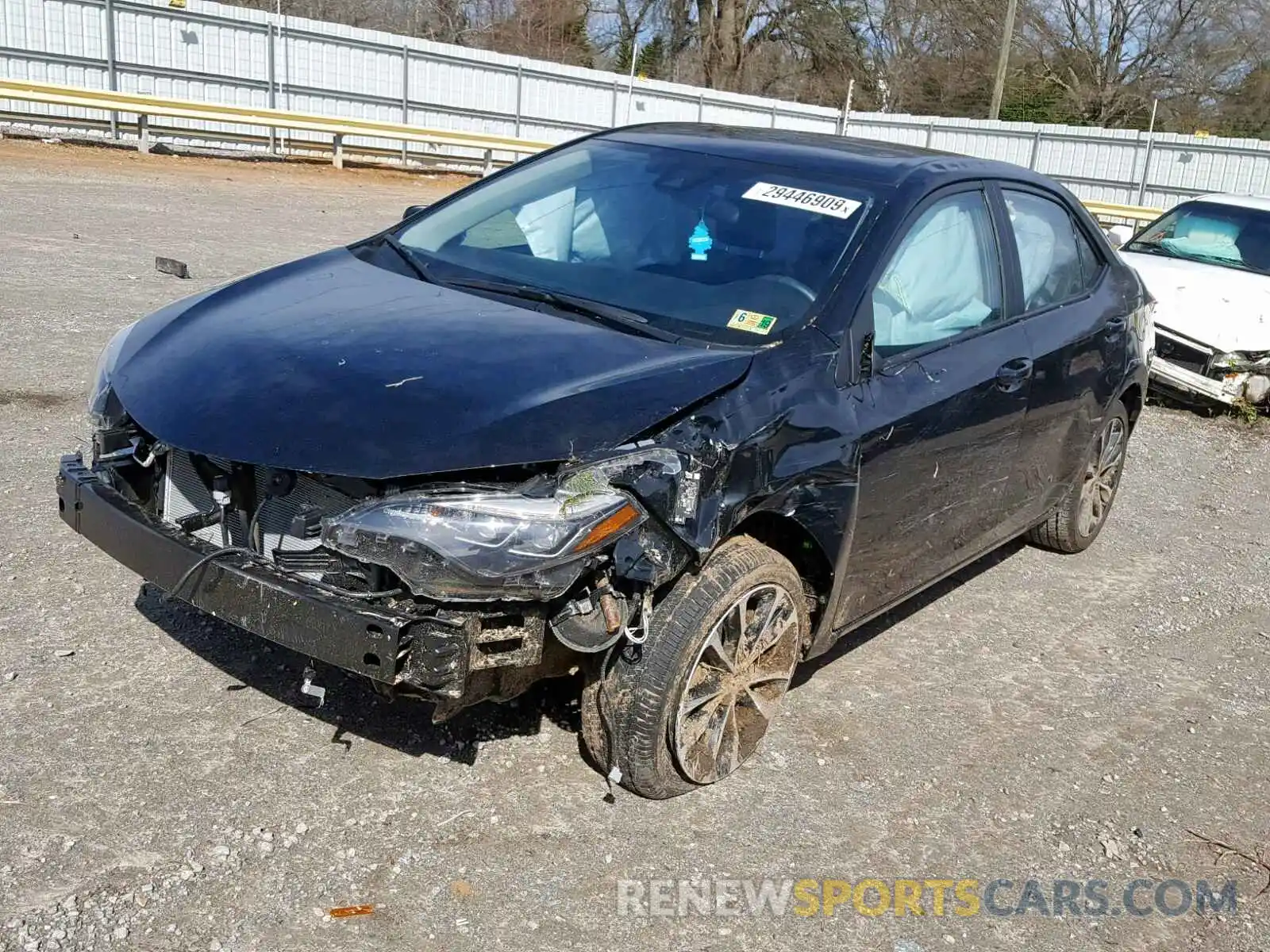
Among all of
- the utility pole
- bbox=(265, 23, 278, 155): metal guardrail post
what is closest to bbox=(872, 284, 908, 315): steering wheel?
bbox=(265, 23, 278, 155): metal guardrail post

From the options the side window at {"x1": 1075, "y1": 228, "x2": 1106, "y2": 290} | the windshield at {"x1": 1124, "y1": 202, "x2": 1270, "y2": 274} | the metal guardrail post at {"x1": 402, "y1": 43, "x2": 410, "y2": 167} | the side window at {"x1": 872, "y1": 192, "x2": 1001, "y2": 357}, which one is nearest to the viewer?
the side window at {"x1": 872, "y1": 192, "x2": 1001, "y2": 357}

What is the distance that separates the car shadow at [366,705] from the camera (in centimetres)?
366

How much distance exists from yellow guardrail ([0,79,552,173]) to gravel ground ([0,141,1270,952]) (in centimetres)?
1555

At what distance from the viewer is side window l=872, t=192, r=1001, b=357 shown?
3932 mm

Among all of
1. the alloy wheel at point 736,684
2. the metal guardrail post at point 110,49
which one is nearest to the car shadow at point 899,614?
the alloy wheel at point 736,684

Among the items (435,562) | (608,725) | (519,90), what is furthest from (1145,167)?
(435,562)

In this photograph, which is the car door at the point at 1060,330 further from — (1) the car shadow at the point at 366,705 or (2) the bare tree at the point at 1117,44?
(2) the bare tree at the point at 1117,44

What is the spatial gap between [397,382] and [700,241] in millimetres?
1272

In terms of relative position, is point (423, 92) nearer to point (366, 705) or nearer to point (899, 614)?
point (899, 614)

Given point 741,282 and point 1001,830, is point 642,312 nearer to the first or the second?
point 741,282

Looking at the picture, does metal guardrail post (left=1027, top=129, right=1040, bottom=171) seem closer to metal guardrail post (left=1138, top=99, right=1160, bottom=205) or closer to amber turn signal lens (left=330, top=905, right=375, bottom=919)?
metal guardrail post (left=1138, top=99, right=1160, bottom=205)

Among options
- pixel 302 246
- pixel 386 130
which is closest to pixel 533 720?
pixel 302 246

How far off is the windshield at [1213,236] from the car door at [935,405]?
6317 millimetres

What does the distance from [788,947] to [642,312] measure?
182 cm
